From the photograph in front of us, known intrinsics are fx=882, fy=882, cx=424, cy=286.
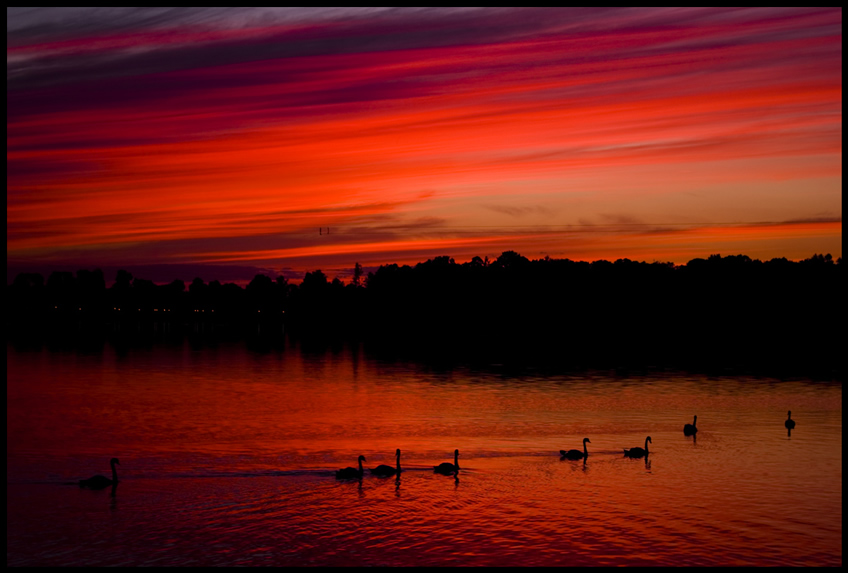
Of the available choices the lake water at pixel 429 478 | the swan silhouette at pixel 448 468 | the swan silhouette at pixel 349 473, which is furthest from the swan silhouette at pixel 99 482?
the swan silhouette at pixel 448 468

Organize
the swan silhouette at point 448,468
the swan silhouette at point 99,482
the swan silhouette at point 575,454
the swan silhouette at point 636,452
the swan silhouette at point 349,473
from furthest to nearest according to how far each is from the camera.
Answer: the swan silhouette at point 636,452
the swan silhouette at point 575,454
the swan silhouette at point 448,468
the swan silhouette at point 349,473
the swan silhouette at point 99,482

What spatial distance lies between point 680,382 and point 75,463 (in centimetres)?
5546

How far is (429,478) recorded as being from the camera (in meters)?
37.8

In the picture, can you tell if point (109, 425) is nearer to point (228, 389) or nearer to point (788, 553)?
point (228, 389)

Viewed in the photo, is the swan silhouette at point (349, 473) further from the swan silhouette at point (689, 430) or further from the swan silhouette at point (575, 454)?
Answer: the swan silhouette at point (689, 430)

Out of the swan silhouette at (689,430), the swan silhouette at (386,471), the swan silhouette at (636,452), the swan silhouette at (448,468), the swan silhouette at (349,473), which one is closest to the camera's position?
the swan silhouette at (349,473)

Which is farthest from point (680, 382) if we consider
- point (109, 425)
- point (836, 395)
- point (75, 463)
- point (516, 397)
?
point (75, 463)

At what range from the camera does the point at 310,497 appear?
3441cm

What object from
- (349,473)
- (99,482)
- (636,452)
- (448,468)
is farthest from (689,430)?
(99,482)

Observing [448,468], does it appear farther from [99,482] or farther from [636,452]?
[99,482]

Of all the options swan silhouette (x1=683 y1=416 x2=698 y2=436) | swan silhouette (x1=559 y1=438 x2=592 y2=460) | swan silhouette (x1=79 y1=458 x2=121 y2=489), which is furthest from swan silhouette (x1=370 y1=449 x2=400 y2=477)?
swan silhouette (x1=683 y1=416 x2=698 y2=436)

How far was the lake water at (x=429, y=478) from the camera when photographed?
92.6ft

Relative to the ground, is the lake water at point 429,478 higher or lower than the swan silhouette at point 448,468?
lower

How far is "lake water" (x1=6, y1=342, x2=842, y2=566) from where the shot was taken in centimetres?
2823
